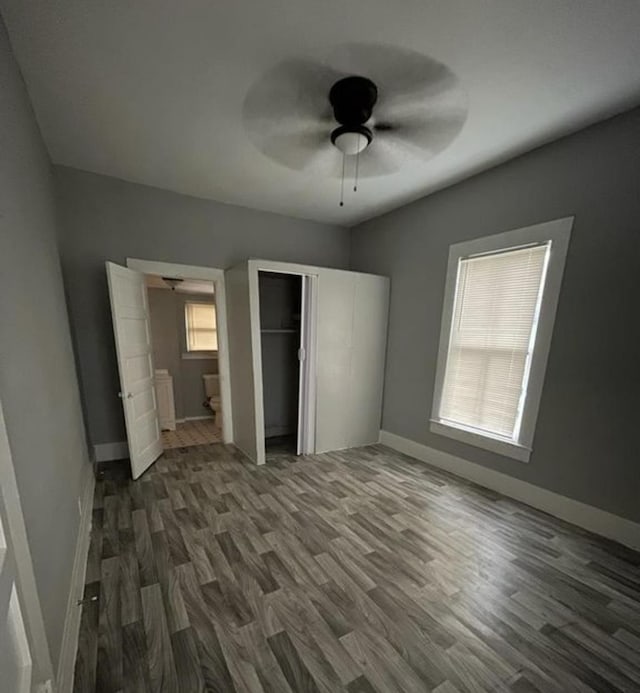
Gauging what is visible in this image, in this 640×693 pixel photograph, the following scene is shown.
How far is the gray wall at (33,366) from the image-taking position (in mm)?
1017

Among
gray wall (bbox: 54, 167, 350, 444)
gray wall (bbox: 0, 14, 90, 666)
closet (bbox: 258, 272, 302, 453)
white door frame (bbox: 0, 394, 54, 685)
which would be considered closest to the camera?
white door frame (bbox: 0, 394, 54, 685)

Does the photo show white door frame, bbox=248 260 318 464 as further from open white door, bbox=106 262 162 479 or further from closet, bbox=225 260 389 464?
open white door, bbox=106 262 162 479

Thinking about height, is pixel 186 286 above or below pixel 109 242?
below

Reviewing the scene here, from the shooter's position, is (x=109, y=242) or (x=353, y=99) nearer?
(x=353, y=99)

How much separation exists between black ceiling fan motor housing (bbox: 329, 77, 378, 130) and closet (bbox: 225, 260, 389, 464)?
140cm

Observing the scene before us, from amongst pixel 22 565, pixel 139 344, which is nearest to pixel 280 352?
pixel 139 344

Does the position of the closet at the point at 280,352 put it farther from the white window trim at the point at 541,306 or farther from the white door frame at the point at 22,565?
the white door frame at the point at 22,565

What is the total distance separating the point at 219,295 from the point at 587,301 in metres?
3.33

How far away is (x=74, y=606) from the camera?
4.42 feet

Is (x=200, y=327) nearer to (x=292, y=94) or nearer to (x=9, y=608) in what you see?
(x=292, y=94)

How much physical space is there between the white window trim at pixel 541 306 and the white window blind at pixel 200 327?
3833mm

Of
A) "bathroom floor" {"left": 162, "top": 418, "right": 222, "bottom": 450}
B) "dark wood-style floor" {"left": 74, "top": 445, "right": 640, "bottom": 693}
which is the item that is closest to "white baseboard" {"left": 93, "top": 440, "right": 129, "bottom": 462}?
"bathroom floor" {"left": 162, "top": 418, "right": 222, "bottom": 450}

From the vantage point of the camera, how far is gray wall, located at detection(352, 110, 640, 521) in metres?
1.85

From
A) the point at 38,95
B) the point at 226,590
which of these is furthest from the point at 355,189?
the point at 226,590
